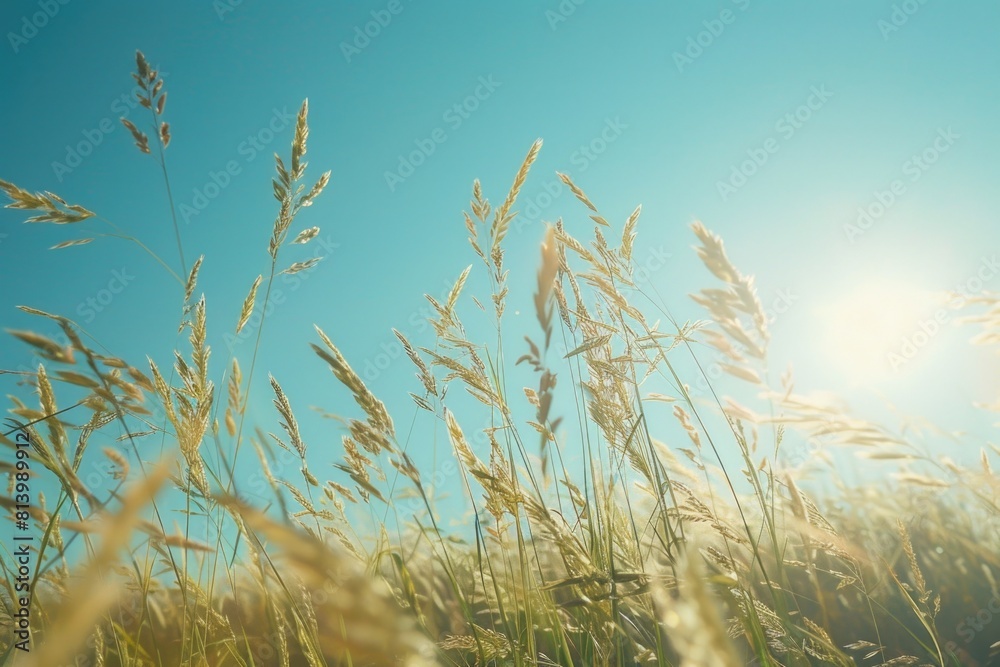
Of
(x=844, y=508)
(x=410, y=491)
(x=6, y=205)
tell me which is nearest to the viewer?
(x=6, y=205)

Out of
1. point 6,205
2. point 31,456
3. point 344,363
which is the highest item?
point 344,363

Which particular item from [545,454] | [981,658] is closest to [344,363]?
[545,454]

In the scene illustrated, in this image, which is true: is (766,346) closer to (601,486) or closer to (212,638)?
(601,486)

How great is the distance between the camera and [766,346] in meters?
1.48

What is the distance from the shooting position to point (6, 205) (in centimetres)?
183

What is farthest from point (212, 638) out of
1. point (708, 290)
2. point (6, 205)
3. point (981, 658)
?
point (981, 658)

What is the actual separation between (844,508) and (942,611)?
0.76 m

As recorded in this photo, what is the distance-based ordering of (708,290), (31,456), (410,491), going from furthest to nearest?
(410,491), (708,290), (31,456)

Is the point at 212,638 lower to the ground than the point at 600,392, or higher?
lower

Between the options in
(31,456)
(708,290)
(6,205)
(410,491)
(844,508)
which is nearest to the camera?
(31,456)

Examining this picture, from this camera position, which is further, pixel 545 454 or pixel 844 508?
pixel 844 508

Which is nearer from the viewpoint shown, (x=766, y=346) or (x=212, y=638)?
(x=766, y=346)

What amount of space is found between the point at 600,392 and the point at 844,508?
176 cm

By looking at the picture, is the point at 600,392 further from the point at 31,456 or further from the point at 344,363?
the point at 31,456
